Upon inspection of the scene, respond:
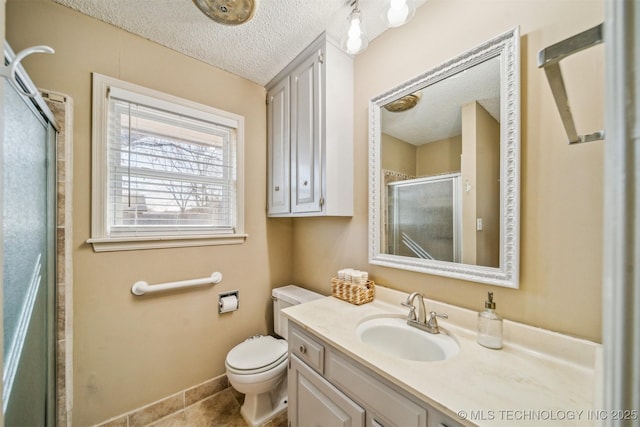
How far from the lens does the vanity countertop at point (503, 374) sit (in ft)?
2.00

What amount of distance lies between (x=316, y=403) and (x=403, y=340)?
480 mm

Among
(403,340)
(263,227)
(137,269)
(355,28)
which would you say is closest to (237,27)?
(355,28)

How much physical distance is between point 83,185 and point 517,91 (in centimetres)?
210

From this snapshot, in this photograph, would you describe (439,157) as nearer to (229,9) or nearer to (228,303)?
(229,9)

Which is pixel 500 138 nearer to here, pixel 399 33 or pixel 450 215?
pixel 450 215

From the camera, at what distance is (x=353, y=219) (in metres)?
1.60

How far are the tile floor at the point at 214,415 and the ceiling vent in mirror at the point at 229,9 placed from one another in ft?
7.64

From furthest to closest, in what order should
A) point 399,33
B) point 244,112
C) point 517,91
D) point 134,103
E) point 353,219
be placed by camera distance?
point 244,112 → point 353,219 → point 134,103 → point 399,33 → point 517,91

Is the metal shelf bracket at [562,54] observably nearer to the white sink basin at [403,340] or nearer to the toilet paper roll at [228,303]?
the white sink basin at [403,340]

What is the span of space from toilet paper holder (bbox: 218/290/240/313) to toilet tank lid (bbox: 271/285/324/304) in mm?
292

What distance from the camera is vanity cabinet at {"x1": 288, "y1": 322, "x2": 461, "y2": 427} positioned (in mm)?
730

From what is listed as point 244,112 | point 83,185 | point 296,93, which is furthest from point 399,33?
point 83,185

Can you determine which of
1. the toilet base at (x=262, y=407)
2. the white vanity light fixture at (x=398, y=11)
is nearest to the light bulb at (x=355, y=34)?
the white vanity light fixture at (x=398, y=11)

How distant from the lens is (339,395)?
0.94 m
